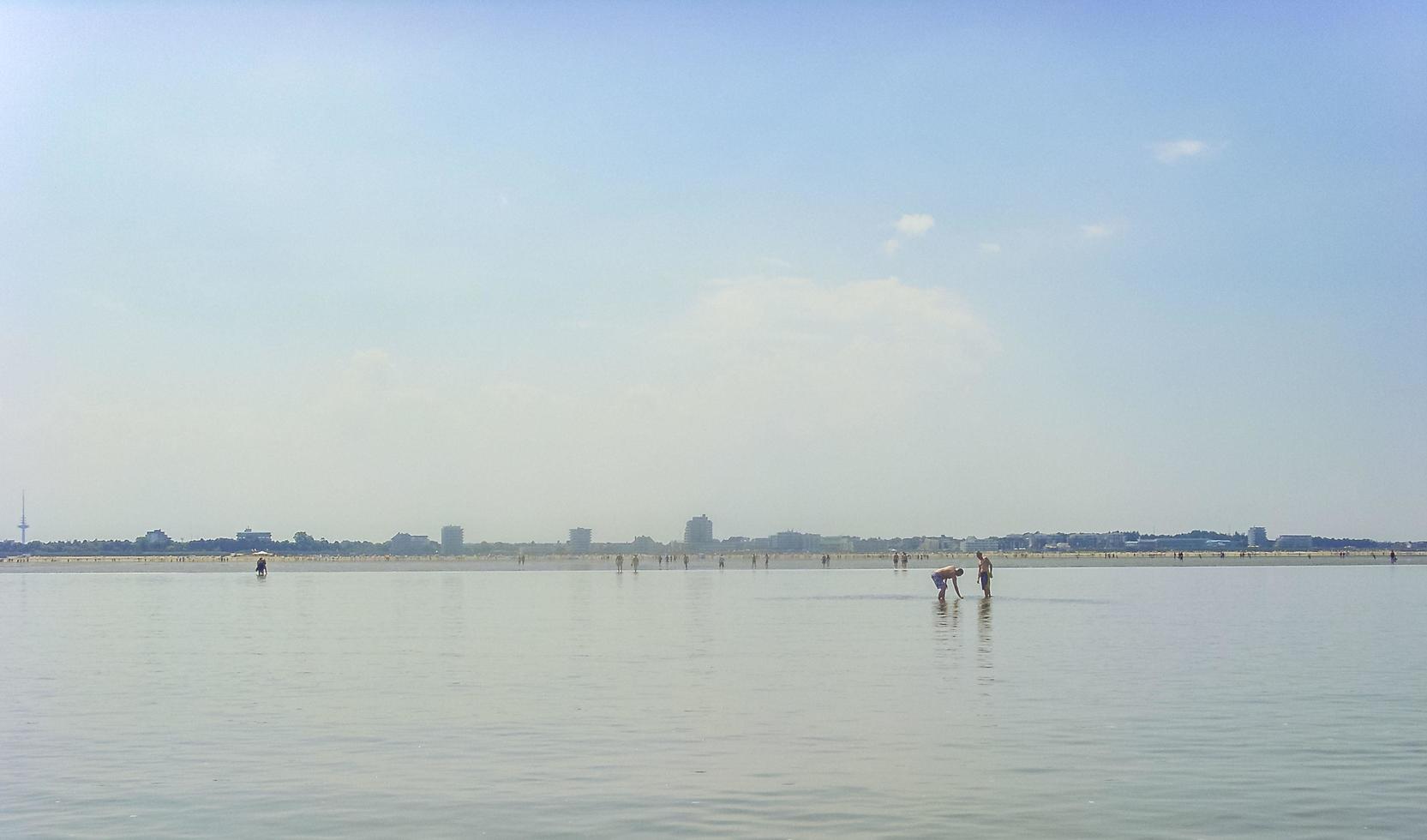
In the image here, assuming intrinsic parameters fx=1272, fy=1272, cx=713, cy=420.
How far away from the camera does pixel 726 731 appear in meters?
20.1

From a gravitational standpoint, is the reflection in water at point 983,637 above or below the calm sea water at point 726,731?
above

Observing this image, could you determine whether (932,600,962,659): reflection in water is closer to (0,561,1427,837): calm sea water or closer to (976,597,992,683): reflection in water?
(0,561,1427,837): calm sea water

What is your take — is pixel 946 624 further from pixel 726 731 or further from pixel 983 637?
pixel 726 731

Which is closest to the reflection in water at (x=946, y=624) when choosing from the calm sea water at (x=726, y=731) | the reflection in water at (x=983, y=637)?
the calm sea water at (x=726, y=731)

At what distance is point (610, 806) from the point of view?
1467 cm

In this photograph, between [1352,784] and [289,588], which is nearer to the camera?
[1352,784]

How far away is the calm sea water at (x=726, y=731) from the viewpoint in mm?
14250

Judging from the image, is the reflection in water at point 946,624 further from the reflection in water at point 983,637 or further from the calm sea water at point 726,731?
the reflection in water at point 983,637

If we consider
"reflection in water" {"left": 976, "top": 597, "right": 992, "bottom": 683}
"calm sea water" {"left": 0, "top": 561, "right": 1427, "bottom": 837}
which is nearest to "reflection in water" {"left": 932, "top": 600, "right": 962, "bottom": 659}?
"calm sea water" {"left": 0, "top": 561, "right": 1427, "bottom": 837}

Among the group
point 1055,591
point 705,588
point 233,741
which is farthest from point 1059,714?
point 705,588

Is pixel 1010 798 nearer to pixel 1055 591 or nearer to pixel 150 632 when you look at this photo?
pixel 150 632

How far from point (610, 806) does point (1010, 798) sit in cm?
468

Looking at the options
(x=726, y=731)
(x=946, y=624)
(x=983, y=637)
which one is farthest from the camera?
(x=946, y=624)

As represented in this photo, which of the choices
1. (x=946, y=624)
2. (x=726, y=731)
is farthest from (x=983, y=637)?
(x=726, y=731)
